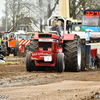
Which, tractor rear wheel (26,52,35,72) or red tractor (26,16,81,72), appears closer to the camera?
red tractor (26,16,81,72)

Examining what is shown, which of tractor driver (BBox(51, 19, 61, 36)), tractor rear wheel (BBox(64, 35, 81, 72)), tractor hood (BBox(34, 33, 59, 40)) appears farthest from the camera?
tractor driver (BBox(51, 19, 61, 36))

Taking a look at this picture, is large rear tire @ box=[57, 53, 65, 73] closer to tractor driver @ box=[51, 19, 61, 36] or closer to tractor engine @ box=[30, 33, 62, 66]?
tractor engine @ box=[30, 33, 62, 66]

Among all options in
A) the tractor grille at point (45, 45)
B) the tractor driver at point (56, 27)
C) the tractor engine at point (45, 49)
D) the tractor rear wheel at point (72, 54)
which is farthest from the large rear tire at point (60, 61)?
the tractor driver at point (56, 27)

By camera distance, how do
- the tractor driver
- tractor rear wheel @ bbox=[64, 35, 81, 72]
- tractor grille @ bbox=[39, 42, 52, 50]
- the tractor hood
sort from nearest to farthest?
1. the tractor hood
2. tractor grille @ bbox=[39, 42, 52, 50]
3. tractor rear wheel @ bbox=[64, 35, 81, 72]
4. the tractor driver

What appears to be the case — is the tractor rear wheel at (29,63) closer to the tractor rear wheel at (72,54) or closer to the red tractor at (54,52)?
the red tractor at (54,52)

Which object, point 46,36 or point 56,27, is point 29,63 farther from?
point 56,27

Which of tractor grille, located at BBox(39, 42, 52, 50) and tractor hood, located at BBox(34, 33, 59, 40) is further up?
tractor hood, located at BBox(34, 33, 59, 40)

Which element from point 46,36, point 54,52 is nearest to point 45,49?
point 54,52

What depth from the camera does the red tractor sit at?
10.4 meters

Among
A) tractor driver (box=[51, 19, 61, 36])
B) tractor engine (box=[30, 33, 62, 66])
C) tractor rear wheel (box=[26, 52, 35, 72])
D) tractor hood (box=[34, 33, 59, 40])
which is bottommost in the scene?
tractor rear wheel (box=[26, 52, 35, 72])

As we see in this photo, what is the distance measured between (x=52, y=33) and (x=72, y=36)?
2.82ft

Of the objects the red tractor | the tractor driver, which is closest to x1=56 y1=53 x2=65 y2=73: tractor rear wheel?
the red tractor

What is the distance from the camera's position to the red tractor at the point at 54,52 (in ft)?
34.1

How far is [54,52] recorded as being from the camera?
10922 millimetres
